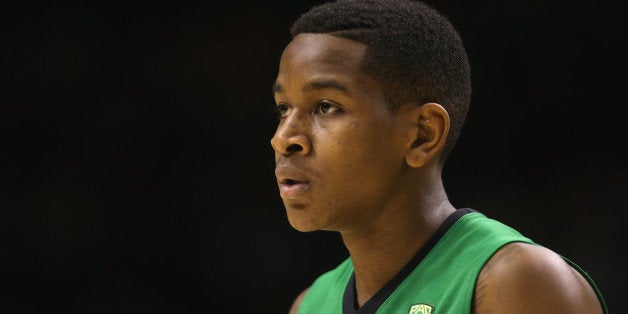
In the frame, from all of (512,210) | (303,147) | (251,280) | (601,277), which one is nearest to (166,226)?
(251,280)

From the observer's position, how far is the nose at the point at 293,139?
2094mm

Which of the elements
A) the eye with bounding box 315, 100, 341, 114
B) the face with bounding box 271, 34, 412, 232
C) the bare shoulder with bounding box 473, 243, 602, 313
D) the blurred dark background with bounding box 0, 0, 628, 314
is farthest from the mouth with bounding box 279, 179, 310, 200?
the blurred dark background with bounding box 0, 0, 628, 314

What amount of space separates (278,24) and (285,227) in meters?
0.91

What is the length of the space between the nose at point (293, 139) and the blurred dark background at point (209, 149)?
1.78 metres

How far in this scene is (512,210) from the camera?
373 cm

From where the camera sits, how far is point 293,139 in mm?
2096

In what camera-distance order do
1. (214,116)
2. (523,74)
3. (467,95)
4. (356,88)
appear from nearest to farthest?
1. (356,88)
2. (467,95)
3. (523,74)
4. (214,116)

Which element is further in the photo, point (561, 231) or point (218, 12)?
point (218, 12)

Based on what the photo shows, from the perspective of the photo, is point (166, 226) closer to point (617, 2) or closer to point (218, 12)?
point (218, 12)

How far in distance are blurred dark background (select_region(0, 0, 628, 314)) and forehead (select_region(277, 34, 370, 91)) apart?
70.1 inches

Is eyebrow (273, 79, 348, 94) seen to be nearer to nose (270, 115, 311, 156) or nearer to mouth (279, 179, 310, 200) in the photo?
nose (270, 115, 311, 156)

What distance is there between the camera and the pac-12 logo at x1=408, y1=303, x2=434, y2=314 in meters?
2.03

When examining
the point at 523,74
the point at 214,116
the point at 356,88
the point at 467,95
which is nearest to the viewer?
the point at 356,88

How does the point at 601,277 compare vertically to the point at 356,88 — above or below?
below
